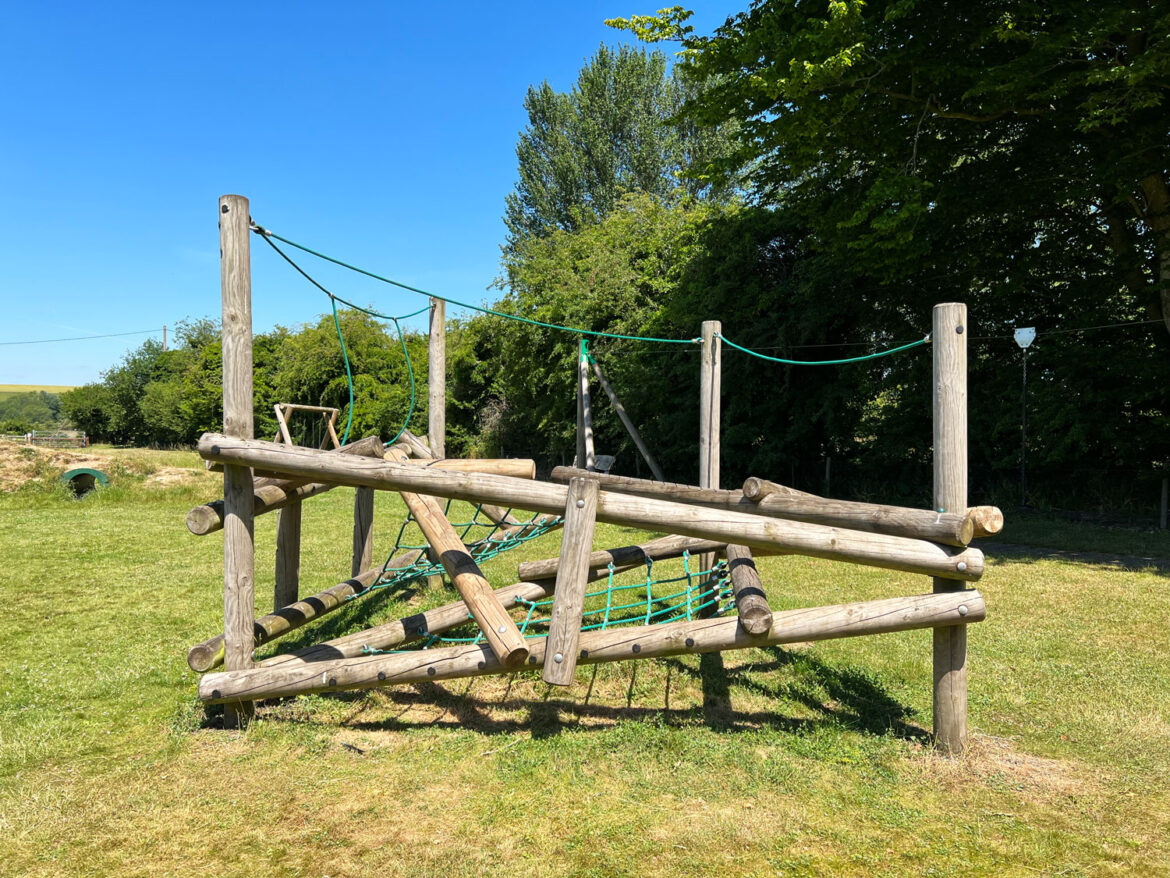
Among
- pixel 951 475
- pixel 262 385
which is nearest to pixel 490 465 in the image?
pixel 951 475

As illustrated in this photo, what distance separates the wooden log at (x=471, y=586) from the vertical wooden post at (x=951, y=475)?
83.4 inches

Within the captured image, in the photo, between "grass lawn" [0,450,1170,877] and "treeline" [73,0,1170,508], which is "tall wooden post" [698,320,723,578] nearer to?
"grass lawn" [0,450,1170,877]

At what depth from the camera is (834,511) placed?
394 centimetres

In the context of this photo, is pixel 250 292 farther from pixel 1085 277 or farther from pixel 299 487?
pixel 1085 277

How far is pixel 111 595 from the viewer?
7.55 m

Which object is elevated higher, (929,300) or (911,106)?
(911,106)

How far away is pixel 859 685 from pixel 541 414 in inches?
639

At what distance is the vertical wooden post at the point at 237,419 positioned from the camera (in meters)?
4.01

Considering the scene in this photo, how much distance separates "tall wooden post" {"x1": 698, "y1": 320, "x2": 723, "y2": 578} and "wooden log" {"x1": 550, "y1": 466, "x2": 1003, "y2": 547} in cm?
144

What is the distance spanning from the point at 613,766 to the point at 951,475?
2.24 meters

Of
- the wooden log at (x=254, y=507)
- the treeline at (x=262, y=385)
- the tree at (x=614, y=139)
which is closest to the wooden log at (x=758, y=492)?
the wooden log at (x=254, y=507)

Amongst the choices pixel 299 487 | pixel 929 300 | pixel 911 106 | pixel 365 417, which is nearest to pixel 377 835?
pixel 299 487

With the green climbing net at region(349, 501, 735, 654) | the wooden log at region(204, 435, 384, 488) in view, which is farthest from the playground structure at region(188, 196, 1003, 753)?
the green climbing net at region(349, 501, 735, 654)

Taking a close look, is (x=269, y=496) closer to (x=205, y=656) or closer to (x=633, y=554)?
(x=205, y=656)
